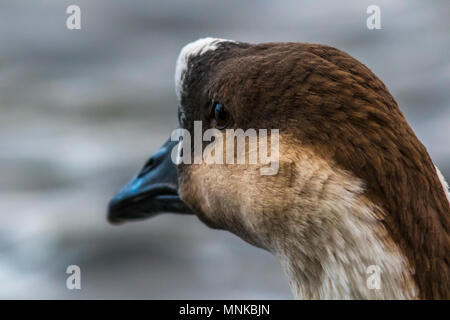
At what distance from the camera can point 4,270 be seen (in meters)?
5.69

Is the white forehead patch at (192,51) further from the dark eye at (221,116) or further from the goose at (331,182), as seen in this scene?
the dark eye at (221,116)

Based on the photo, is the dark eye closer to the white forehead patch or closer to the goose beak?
the white forehead patch

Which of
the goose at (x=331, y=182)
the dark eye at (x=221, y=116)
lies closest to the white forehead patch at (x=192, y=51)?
the goose at (x=331, y=182)

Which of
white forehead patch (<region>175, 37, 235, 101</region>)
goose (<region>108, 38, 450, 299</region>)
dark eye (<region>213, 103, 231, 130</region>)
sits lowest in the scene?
goose (<region>108, 38, 450, 299</region>)

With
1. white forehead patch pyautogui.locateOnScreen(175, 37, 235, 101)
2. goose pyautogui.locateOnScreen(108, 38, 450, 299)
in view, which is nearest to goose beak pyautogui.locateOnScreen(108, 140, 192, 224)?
white forehead patch pyautogui.locateOnScreen(175, 37, 235, 101)

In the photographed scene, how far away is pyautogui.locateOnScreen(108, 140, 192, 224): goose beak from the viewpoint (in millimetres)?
2984

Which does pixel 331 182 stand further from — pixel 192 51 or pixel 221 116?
pixel 192 51

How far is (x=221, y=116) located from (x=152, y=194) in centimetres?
71

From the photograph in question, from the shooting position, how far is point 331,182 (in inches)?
80.0

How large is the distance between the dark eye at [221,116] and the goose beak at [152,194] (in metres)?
0.49

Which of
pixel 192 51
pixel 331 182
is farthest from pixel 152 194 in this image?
pixel 331 182

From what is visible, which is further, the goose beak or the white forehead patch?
the goose beak

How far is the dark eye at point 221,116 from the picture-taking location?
2.45 m

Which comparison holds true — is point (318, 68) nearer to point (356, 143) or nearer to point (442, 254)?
point (356, 143)
